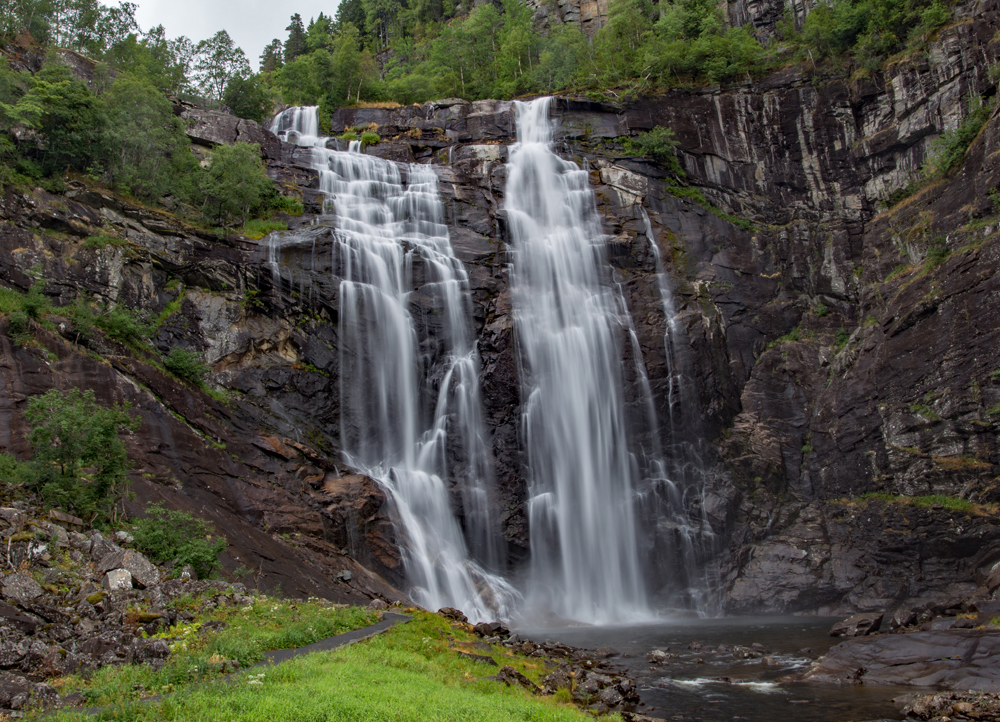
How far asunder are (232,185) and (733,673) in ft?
97.1

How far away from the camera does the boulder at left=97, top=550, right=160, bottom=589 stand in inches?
478

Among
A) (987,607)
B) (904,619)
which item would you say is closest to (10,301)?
(904,619)

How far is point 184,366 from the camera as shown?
23.2 metres

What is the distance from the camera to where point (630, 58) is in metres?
50.5

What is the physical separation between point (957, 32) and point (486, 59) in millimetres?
34836

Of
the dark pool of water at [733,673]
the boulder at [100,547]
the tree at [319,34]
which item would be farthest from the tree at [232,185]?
the tree at [319,34]

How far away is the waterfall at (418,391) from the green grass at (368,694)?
11429 mm

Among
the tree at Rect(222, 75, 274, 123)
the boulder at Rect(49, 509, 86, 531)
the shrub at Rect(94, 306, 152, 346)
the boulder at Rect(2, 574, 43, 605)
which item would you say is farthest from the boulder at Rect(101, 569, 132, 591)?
the tree at Rect(222, 75, 274, 123)

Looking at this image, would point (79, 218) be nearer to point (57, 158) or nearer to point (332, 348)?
point (57, 158)

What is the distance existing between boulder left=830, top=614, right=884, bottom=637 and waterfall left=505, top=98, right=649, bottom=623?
8978mm

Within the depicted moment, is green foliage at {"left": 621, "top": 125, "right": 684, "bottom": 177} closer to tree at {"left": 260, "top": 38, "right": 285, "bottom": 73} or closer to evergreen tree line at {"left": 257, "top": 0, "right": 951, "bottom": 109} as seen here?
evergreen tree line at {"left": 257, "top": 0, "right": 951, "bottom": 109}

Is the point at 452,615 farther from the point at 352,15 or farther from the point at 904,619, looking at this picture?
the point at 352,15

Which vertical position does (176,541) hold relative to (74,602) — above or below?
above

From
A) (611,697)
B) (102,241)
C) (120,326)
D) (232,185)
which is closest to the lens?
(611,697)
